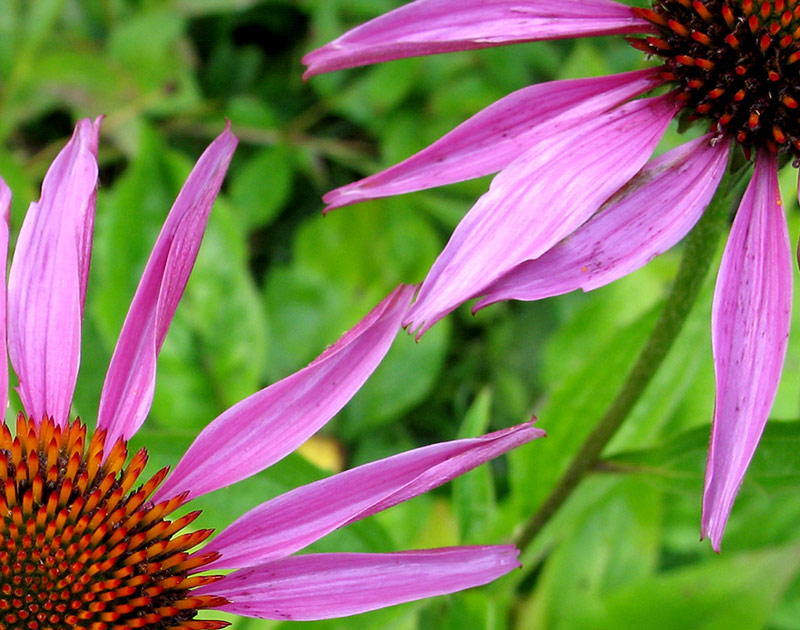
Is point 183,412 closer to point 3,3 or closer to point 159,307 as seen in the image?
point 159,307

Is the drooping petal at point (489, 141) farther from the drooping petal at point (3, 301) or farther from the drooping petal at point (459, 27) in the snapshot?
the drooping petal at point (3, 301)

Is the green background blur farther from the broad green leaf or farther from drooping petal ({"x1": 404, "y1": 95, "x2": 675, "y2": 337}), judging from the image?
drooping petal ({"x1": 404, "y1": 95, "x2": 675, "y2": 337})

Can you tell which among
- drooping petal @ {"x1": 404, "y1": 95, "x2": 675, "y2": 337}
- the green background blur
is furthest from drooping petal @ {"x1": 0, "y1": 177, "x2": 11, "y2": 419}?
drooping petal @ {"x1": 404, "y1": 95, "x2": 675, "y2": 337}

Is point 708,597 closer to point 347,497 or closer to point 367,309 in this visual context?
point 347,497

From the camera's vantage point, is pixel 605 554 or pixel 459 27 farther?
pixel 605 554

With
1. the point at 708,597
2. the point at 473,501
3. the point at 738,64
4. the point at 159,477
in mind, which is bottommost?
the point at 708,597

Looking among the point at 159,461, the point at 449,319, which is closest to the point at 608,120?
the point at 159,461

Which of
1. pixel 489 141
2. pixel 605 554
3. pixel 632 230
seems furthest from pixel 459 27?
pixel 605 554
